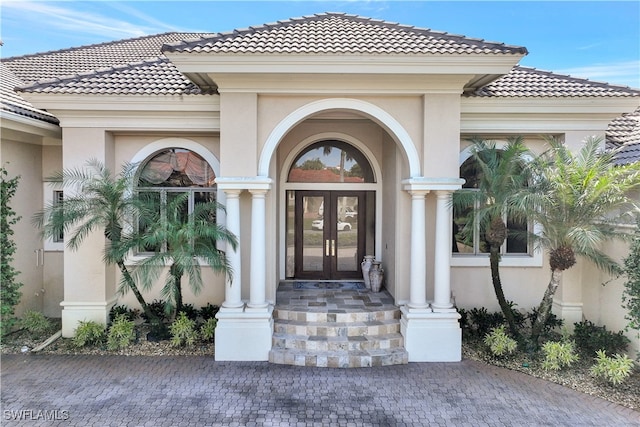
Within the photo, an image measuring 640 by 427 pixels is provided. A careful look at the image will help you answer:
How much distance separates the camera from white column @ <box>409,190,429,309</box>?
770 cm

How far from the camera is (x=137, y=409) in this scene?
18.6 ft

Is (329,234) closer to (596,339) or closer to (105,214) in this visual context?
(105,214)

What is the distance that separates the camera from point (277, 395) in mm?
6059

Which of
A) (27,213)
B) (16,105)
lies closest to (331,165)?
(16,105)

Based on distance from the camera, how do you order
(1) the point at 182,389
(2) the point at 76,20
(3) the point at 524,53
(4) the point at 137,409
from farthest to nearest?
(2) the point at 76,20, (3) the point at 524,53, (1) the point at 182,389, (4) the point at 137,409

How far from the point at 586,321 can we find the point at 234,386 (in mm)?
7568

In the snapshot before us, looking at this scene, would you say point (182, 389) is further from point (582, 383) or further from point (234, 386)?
point (582, 383)

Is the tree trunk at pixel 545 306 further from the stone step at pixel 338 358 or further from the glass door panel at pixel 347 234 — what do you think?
the glass door panel at pixel 347 234

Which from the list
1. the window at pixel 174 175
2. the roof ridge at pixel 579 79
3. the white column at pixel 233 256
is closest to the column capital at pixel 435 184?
the white column at pixel 233 256

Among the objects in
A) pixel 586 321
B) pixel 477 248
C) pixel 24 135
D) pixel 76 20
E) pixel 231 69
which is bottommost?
pixel 586 321

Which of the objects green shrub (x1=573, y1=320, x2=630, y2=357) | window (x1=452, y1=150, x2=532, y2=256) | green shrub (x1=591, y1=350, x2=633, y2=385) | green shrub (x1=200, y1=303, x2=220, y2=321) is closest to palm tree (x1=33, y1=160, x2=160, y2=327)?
green shrub (x1=200, y1=303, x2=220, y2=321)

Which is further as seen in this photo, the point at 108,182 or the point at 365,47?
the point at 108,182

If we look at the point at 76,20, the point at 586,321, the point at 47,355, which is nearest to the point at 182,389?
the point at 47,355

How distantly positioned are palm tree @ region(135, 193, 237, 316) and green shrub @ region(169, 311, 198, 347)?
47 cm
